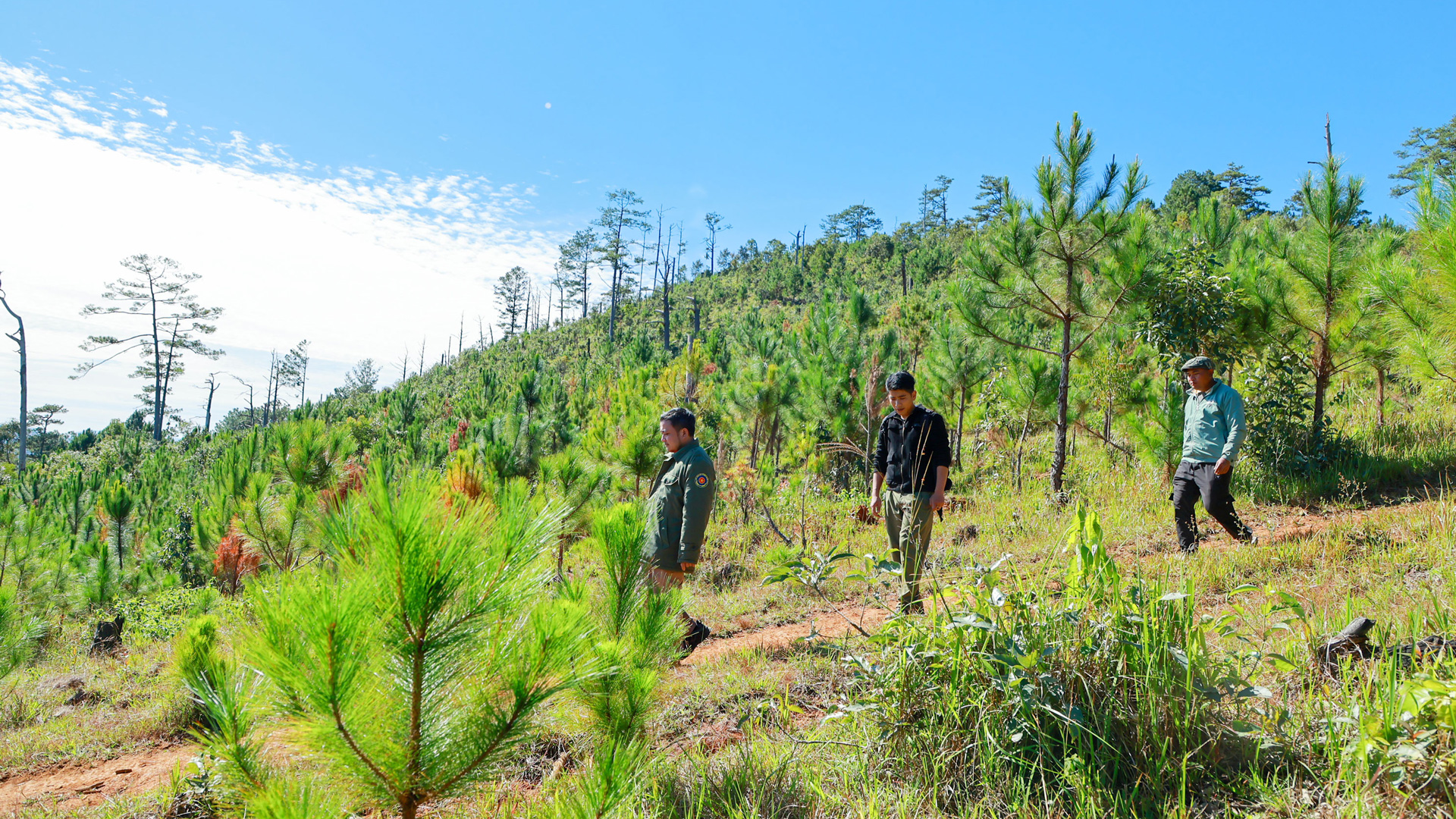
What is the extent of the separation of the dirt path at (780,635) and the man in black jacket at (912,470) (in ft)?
1.84

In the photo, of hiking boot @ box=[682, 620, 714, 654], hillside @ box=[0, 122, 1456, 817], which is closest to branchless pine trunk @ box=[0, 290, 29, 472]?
hillside @ box=[0, 122, 1456, 817]

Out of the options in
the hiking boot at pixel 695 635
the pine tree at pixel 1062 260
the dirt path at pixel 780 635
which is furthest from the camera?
the pine tree at pixel 1062 260

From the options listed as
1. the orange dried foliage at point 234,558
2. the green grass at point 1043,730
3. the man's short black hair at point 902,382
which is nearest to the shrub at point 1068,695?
the green grass at point 1043,730

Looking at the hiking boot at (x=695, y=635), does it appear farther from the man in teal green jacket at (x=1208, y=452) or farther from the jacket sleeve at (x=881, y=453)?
the man in teal green jacket at (x=1208, y=452)

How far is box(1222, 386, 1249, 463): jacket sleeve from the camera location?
14.5 feet

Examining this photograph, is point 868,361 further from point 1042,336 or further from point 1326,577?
point 1326,577

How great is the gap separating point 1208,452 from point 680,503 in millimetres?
3807

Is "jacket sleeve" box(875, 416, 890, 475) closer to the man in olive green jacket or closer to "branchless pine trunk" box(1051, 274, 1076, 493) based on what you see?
the man in olive green jacket

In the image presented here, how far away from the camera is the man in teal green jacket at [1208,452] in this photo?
451cm

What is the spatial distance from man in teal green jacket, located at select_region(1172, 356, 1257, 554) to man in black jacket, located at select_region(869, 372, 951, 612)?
2.20 metres

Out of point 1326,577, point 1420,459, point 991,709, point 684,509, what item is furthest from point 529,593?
point 1420,459

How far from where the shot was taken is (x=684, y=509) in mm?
3777

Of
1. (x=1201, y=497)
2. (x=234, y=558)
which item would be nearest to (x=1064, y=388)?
(x=1201, y=497)

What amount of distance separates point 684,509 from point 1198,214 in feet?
30.0
